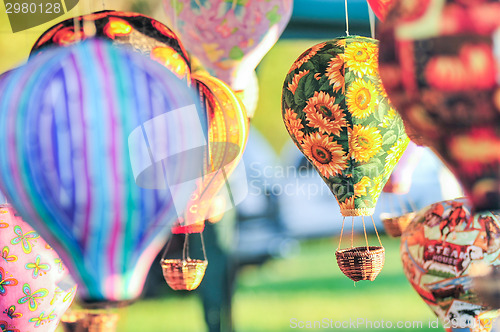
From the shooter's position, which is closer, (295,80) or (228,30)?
(295,80)

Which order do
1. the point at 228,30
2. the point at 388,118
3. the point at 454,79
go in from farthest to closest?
the point at 228,30 < the point at 388,118 < the point at 454,79

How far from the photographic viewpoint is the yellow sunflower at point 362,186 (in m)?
1.35

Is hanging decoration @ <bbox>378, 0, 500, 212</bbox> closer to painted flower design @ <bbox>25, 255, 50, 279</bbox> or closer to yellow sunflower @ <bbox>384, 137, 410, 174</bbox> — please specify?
yellow sunflower @ <bbox>384, 137, 410, 174</bbox>

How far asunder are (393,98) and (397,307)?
172cm

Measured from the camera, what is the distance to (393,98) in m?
0.71

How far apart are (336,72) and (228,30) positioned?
33cm

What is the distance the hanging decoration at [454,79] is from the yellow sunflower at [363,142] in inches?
23.1

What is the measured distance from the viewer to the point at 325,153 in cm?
134

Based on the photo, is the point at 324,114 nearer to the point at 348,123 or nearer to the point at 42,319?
the point at 348,123

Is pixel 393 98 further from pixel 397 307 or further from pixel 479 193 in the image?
pixel 397 307

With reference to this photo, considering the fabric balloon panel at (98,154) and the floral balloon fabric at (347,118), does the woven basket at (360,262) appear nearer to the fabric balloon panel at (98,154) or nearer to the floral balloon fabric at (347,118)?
the floral balloon fabric at (347,118)

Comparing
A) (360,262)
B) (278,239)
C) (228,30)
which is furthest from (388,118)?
(278,239)

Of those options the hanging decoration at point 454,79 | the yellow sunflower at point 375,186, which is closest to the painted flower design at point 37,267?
the yellow sunflower at point 375,186

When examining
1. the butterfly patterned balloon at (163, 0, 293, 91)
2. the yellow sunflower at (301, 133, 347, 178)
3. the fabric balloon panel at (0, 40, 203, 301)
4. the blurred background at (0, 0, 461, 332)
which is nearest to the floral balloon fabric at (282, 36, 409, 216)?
the yellow sunflower at (301, 133, 347, 178)
